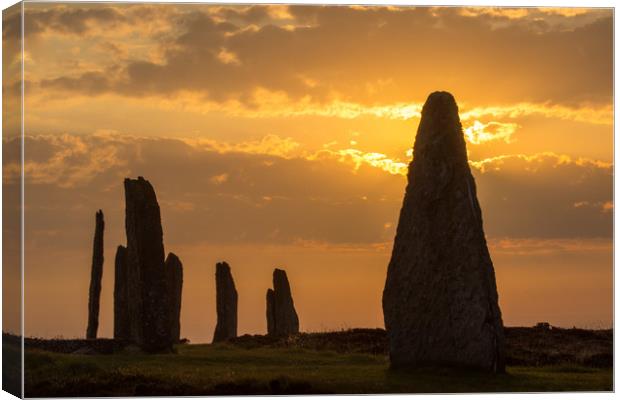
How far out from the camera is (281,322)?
54.8m

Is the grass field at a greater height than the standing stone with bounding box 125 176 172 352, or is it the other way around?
the standing stone with bounding box 125 176 172 352

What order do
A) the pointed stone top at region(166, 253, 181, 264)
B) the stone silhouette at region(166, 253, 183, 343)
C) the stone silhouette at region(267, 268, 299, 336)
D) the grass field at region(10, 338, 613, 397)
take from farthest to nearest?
the stone silhouette at region(267, 268, 299, 336), the pointed stone top at region(166, 253, 181, 264), the stone silhouette at region(166, 253, 183, 343), the grass field at region(10, 338, 613, 397)

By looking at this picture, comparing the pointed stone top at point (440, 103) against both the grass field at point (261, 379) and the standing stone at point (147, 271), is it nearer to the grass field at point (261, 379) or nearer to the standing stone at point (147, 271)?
the grass field at point (261, 379)

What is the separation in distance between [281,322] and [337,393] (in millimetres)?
24272

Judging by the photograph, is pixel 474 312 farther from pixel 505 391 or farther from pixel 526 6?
pixel 526 6

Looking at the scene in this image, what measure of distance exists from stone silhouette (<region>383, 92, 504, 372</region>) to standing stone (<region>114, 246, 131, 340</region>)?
1757cm

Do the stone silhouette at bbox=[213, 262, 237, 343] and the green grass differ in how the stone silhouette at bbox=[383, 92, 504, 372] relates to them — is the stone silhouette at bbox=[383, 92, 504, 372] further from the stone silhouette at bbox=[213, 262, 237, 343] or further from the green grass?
the stone silhouette at bbox=[213, 262, 237, 343]

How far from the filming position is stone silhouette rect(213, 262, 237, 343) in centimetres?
5459

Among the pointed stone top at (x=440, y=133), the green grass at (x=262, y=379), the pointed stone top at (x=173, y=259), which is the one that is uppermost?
the pointed stone top at (x=440, y=133)

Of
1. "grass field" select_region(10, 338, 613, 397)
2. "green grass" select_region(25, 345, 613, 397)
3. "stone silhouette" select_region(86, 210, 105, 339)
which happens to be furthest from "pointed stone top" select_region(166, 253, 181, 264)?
"green grass" select_region(25, 345, 613, 397)

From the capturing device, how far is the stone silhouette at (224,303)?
179ft

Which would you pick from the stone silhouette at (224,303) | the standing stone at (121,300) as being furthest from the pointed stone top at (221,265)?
the standing stone at (121,300)

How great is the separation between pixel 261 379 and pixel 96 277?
1784 centimetres

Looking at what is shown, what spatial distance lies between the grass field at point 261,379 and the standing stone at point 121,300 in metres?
12.8
